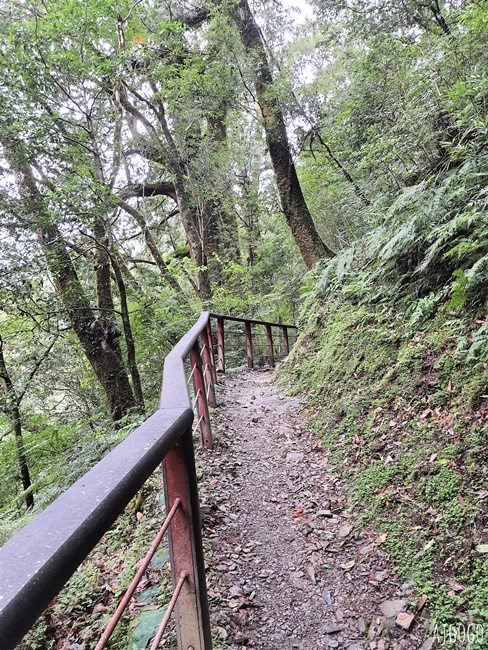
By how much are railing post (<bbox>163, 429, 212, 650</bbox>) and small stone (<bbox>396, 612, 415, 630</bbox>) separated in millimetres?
1261

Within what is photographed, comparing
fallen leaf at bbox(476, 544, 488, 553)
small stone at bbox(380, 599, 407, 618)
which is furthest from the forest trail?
fallen leaf at bbox(476, 544, 488, 553)

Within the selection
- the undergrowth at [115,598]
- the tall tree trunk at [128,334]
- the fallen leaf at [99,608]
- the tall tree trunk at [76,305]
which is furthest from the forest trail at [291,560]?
the tall tree trunk at [76,305]

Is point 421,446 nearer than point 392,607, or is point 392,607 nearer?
point 392,607

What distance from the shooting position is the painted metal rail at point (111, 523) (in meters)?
0.53

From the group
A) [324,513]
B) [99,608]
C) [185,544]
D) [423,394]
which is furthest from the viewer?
[423,394]

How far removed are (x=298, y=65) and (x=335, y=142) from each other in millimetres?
3639

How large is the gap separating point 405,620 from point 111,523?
81.8 inches

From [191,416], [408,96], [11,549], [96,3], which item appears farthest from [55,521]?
[96,3]

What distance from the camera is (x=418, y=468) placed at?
2.77m

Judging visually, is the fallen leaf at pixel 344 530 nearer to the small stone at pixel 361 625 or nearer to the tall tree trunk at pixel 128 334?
the small stone at pixel 361 625

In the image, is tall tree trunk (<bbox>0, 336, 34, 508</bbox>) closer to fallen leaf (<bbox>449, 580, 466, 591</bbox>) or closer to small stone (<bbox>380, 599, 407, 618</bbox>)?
small stone (<bbox>380, 599, 407, 618</bbox>)

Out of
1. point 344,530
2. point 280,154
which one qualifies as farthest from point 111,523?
point 280,154

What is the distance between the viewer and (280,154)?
29.6 ft

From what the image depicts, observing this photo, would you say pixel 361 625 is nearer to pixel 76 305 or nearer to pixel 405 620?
pixel 405 620
